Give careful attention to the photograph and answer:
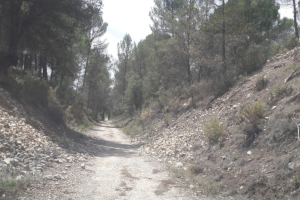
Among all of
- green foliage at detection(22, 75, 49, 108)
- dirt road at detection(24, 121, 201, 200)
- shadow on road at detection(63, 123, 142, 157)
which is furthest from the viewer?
green foliage at detection(22, 75, 49, 108)

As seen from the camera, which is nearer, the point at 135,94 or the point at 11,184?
the point at 11,184

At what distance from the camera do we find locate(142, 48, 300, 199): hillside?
658cm

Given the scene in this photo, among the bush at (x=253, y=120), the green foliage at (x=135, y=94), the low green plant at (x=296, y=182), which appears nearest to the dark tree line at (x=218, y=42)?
the bush at (x=253, y=120)

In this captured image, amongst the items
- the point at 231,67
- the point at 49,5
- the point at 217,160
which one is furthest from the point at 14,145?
the point at 231,67

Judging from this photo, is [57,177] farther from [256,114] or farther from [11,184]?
[256,114]

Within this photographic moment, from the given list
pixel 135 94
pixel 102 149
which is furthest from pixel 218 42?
pixel 135 94

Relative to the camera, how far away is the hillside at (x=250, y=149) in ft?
21.6

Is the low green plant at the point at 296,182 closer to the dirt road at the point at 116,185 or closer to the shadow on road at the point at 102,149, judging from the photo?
the dirt road at the point at 116,185

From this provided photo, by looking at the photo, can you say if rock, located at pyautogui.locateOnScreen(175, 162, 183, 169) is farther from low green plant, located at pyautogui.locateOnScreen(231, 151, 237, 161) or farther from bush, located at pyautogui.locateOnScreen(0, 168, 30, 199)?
bush, located at pyautogui.locateOnScreen(0, 168, 30, 199)

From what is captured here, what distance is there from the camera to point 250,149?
27.6 ft

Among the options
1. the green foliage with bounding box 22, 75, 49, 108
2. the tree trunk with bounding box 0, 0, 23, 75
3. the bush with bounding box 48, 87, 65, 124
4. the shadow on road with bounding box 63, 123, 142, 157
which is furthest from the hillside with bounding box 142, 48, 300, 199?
the tree trunk with bounding box 0, 0, 23, 75

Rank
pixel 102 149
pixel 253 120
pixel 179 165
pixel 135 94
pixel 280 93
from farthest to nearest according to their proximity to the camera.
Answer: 1. pixel 135 94
2. pixel 102 149
3. pixel 179 165
4. pixel 280 93
5. pixel 253 120

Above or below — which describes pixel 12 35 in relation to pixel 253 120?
above

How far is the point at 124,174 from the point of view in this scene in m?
9.45
